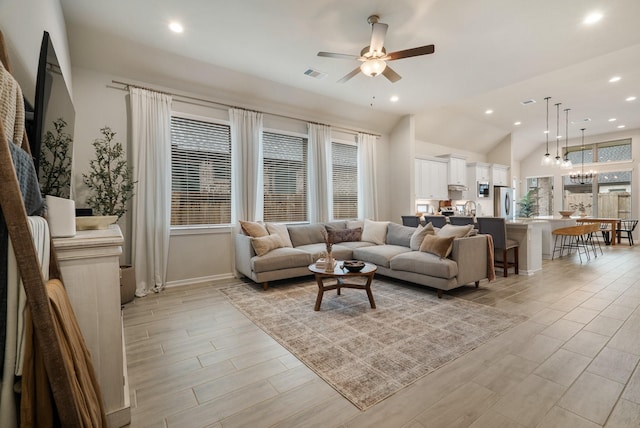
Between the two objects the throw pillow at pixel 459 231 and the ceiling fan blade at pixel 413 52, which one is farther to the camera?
the throw pillow at pixel 459 231

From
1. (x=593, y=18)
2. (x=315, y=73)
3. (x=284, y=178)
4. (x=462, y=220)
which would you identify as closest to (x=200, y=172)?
(x=284, y=178)

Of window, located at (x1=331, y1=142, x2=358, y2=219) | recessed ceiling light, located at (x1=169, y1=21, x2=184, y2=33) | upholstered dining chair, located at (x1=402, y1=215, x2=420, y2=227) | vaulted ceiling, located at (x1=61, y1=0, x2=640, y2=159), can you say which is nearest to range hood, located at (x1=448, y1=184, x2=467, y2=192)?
vaulted ceiling, located at (x1=61, y1=0, x2=640, y2=159)

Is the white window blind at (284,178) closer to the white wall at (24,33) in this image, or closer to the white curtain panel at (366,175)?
the white curtain panel at (366,175)

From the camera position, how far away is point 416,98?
577 centimetres

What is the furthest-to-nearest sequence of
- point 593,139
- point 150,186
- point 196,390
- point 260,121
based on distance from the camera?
point 593,139, point 260,121, point 150,186, point 196,390

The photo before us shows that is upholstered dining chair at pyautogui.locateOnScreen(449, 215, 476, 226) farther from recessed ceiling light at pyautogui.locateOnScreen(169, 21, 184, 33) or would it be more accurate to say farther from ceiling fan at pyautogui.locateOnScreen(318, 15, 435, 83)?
recessed ceiling light at pyautogui.locateOnScreen(169, 21, 184, 33)

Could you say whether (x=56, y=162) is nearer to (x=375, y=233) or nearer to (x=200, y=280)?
(x=200, y=280)

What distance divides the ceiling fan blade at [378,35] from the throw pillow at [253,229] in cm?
294

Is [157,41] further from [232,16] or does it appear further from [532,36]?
[532,36]

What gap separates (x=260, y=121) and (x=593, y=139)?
36.8ft

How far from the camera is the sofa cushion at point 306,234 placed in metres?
5.26

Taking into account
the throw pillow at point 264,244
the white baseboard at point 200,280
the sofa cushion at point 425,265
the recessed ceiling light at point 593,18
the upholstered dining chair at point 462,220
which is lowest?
the white baseboard at point 200,280

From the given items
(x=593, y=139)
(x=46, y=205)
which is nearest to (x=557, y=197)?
(x=593, y=139)

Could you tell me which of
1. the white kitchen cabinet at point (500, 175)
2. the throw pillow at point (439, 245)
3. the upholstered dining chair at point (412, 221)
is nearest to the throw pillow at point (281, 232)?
the throw pillow at point (439, 245)
